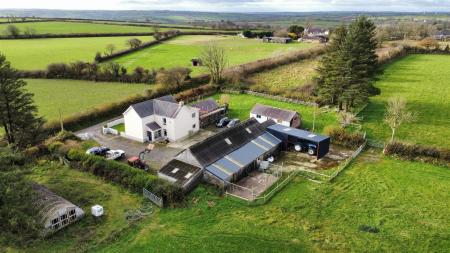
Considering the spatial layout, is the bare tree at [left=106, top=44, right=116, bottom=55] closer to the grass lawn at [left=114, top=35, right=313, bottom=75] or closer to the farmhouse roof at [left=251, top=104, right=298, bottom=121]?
the grass lawn at [left=114, top=35, right=313, bottom=75]

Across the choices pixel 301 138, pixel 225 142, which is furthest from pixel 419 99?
pixel 225 142

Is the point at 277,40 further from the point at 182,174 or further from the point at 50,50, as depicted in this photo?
the point at 182,174

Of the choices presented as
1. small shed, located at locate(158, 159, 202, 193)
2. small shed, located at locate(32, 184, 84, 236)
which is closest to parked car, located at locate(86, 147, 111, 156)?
small shed, located at locate(158, 159, 202, 193)

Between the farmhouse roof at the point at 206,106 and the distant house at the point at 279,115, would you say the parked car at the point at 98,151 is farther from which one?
the distant house at the point at 279,115

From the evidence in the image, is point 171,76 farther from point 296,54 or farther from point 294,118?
point 296,54

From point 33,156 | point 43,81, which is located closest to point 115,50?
point 43,81

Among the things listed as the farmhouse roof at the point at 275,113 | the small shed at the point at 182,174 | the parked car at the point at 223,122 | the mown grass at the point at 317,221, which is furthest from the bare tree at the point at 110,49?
the mown grass at the point at 317,221

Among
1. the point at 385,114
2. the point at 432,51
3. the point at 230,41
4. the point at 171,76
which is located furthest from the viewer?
the point at 230,41
